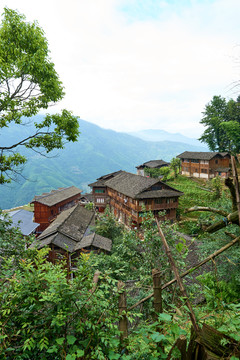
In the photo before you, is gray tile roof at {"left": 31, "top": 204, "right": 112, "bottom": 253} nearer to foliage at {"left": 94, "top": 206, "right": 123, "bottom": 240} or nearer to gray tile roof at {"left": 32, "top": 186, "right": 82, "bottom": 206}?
foliage at {"left": 94, "top": 206, "right": 123, "bottom": 240}

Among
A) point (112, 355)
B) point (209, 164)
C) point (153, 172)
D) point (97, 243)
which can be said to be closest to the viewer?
point (112, 355)

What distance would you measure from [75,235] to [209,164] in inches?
1253

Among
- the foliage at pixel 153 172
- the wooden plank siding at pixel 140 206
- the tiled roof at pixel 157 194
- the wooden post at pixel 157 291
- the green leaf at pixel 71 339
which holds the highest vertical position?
the foliage at pixel 153 172

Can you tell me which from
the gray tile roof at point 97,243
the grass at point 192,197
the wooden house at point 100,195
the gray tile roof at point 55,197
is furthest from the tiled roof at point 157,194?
the gray tile roof at point 55,197

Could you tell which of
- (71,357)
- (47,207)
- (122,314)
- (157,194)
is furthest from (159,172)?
(71,357)

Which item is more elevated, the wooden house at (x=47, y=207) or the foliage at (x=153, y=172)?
the foliage at (x=153, y=172)

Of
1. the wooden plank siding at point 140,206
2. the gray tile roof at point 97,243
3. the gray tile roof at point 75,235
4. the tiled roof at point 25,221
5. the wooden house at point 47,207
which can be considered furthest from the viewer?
the wooden house at point 47,207

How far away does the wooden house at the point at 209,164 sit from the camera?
43.3 m

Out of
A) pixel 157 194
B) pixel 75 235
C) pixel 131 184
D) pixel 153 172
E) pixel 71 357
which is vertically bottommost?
pixel 75 235

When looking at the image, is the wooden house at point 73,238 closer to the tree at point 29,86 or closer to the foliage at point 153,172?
the tree at point 29,86

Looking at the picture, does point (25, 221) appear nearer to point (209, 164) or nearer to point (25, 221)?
point (25, 221)

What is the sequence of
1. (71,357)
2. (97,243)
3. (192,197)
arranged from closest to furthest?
1. (71,357)
2. (97,243)
3. (192,197)

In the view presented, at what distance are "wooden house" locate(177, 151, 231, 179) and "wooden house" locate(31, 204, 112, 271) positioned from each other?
88.6ft

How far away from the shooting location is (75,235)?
26.2 m
